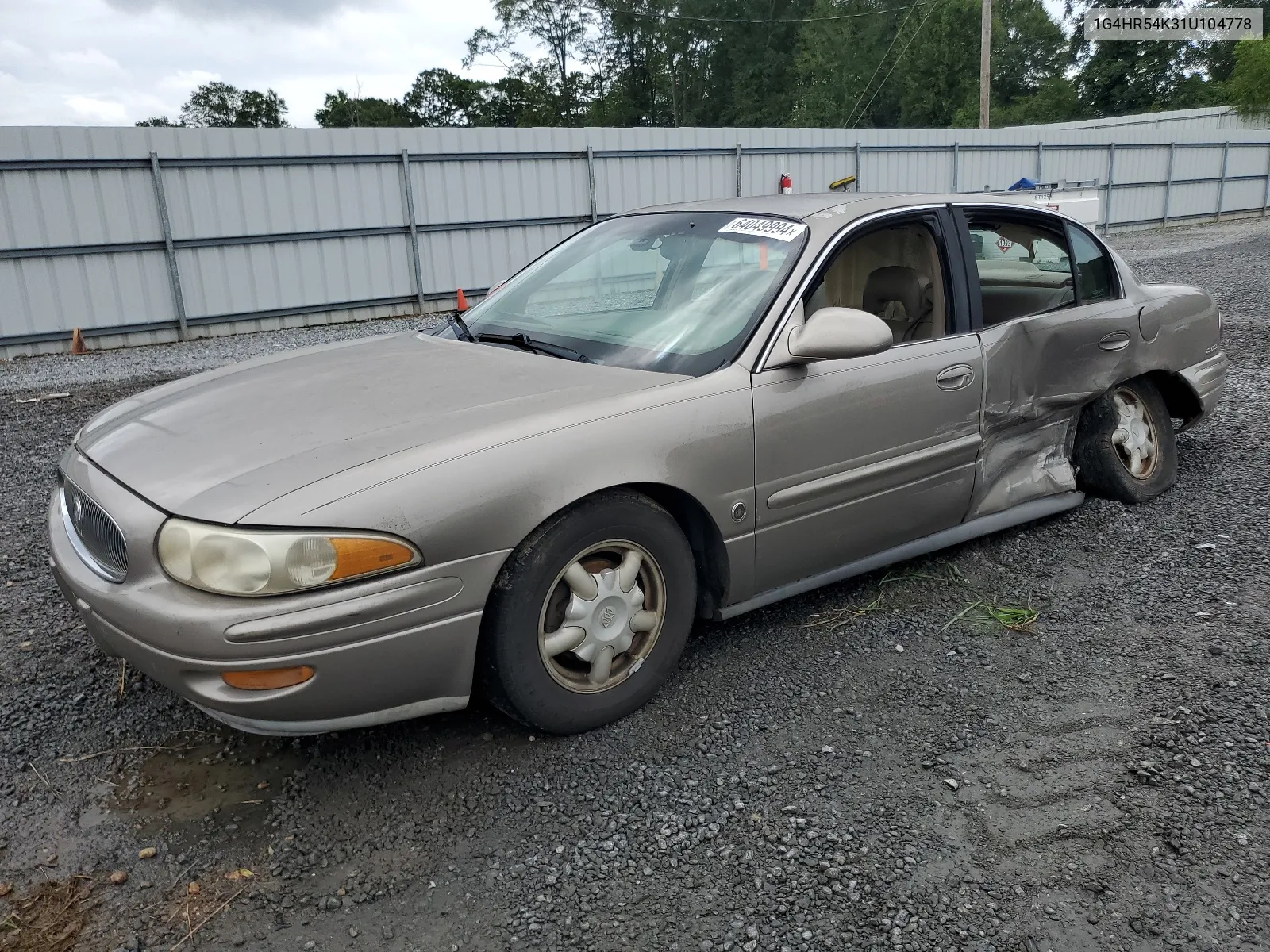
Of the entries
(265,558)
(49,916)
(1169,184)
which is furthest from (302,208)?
(1169,184)

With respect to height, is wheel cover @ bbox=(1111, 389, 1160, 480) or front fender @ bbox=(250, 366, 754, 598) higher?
front fender @ bbox=(250, 366, 754, 598)

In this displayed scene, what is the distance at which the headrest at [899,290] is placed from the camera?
369 cm

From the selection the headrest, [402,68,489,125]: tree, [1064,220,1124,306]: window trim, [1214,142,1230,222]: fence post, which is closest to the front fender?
the headrest

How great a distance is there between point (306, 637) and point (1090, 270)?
3.67m

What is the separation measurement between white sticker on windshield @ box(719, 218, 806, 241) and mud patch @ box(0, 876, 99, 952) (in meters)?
2.75

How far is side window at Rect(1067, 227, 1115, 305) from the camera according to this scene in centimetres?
420

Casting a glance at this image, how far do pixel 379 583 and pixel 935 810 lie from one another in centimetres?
150

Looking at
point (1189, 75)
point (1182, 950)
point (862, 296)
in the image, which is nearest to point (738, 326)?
point (862, 296)

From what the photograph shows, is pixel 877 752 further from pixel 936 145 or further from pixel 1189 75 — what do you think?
pixel 1189 75

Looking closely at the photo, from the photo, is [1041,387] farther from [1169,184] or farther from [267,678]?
[1169,184]

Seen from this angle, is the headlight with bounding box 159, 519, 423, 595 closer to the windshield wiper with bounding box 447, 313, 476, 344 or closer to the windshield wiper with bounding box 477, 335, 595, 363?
the windshield wiper with bounding box 477, 335, 595, 363

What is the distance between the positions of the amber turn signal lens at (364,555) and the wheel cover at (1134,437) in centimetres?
343

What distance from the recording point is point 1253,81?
111 feet

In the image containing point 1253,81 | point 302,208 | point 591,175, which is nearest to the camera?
point 302,208
